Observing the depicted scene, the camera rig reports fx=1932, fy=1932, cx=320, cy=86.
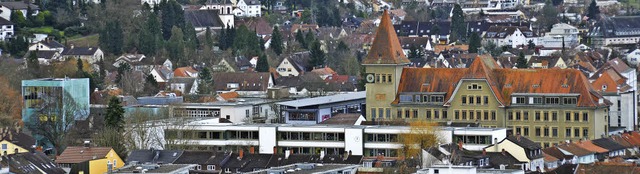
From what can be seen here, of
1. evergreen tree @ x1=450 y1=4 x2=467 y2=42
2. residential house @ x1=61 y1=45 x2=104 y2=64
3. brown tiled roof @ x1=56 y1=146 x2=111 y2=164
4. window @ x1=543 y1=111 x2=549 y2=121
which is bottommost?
brown tiled roof @ x1=56 y1=146 x2=111 y2=164

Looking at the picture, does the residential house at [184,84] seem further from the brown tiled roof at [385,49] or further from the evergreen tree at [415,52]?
the evergreen tree at [415,52]

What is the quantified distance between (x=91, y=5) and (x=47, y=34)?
8.53 metres

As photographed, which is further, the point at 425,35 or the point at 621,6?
the point at 621,6

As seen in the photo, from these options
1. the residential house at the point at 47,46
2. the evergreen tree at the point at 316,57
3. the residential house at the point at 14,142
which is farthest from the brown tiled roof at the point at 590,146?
the residential house at the point at 47,46

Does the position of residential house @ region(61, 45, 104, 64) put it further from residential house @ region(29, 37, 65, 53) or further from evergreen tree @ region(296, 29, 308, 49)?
evergreen tree @ region(296, 29, 308, 49)

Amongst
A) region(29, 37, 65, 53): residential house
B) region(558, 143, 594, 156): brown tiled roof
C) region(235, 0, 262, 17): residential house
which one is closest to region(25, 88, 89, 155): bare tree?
region(558, 143, 594, 156): brown tiled roof

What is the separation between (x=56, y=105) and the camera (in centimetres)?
9456

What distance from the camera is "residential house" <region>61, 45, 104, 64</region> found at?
12950 centimetres

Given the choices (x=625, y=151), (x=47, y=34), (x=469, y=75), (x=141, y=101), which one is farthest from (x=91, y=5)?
(x=625, y=151)

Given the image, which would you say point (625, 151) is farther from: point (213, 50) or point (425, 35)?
point (425, 35)

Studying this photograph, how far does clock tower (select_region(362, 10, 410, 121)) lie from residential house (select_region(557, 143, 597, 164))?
41.8 feet

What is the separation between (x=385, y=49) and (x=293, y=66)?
42477mm

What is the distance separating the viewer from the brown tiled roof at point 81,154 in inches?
2889

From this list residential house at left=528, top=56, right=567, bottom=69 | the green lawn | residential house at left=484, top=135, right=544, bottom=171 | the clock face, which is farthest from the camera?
the green lawn
